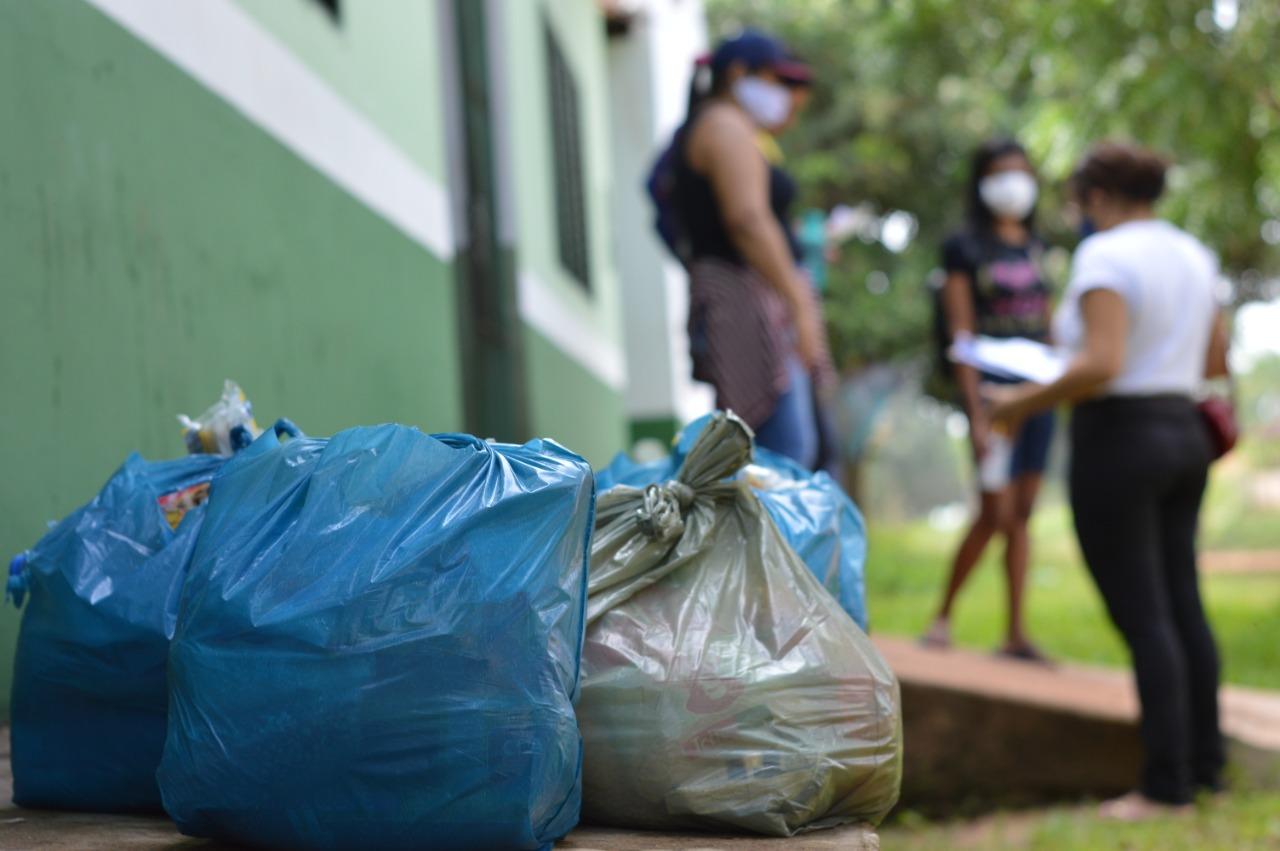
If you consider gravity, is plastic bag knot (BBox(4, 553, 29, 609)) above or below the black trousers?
above

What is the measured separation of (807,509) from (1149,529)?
6.05 feet

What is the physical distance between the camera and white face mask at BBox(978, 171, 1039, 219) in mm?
→ 5473

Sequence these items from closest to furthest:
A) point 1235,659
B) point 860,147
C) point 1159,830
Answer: point 1159,830
point 1235,659
point 860,147

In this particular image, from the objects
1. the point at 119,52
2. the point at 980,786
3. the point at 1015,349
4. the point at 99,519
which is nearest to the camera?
the point at 99,519

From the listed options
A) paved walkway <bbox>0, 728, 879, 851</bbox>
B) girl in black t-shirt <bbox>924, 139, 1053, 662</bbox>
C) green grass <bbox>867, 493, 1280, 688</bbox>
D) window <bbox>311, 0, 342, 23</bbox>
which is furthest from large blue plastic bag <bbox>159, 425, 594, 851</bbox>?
green grass <bbox>867, 493, 1280, 688</bbox>

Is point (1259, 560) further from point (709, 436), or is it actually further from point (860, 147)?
point (709, 436)

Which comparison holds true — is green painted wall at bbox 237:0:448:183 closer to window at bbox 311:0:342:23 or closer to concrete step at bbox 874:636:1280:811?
window at bbox 311:0:342:23

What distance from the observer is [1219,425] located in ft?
13.1

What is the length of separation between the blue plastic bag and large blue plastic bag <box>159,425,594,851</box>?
1.83 feet

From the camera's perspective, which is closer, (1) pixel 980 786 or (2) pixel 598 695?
(2) pixel 598 695

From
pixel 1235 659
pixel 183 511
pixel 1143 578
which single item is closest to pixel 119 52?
pixel 183 511

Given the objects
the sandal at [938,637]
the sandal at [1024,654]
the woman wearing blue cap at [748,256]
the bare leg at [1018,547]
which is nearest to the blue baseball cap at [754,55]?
the woman wearing blue cap at [748,256]

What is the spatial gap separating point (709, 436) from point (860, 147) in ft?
55.1

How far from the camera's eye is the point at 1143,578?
385 centimetres
